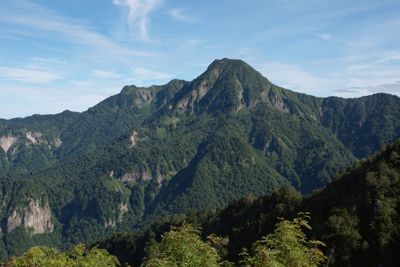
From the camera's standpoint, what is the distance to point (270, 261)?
26.0m

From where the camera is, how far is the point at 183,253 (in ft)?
98.0

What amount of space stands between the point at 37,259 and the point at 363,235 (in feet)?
225

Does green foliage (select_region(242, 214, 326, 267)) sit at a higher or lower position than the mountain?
higher

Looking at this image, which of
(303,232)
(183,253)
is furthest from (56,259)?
(303,232)

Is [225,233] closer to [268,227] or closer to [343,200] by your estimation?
Result: [268,227]

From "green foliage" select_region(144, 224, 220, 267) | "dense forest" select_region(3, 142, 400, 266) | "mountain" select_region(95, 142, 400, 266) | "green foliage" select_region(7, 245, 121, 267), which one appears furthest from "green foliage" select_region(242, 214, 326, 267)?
"mountain" select_region(95, 142, 400, 266)

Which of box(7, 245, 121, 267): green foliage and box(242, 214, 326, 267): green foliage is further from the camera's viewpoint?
box(7, 245, 121, 267): green foliage

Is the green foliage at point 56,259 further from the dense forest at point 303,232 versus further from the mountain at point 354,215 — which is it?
the mountain at point 354,215

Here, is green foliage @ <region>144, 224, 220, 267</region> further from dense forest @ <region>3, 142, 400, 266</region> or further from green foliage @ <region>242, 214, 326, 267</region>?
green foliage @ <region>242, 214, 326, 267</region>

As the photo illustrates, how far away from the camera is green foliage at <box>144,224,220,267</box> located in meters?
29.0

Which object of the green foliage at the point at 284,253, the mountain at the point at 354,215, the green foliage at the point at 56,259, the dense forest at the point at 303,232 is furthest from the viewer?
the mountain at the point at 354,215

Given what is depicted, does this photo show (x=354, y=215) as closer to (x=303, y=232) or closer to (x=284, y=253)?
(x=303, y=232)

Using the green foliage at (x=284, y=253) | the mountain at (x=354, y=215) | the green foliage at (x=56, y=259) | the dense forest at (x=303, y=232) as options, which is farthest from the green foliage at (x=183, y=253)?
the mountain at (x=354, y=215)

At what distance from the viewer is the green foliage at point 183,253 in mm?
28953
